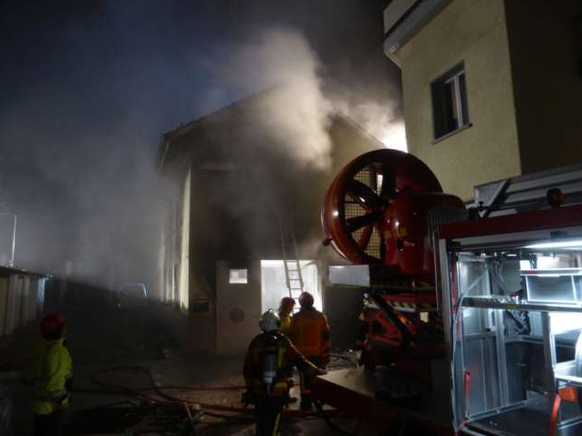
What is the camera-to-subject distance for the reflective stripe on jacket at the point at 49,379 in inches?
174

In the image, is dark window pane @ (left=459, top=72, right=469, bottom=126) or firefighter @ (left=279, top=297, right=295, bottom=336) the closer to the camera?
firefighter @ (left=279, top=297, right=295, bottom=336)

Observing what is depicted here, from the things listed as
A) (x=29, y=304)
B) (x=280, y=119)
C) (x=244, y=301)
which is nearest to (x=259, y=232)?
(x=244, y=301)

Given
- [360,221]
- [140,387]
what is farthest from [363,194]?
[140,387]

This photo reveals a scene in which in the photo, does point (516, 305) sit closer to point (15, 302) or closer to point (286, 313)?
point (286, 313)

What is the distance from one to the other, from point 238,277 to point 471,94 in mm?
7856

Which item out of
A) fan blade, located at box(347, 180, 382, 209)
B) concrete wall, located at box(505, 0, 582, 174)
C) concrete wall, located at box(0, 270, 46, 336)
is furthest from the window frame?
concrete wall, located at box(0, 270, 46, 336)

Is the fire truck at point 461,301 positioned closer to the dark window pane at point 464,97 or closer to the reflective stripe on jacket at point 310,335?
the reflective stripe on jacket at point 310,335

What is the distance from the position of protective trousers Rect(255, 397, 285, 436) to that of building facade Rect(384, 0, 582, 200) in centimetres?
495

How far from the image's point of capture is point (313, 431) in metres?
5.75

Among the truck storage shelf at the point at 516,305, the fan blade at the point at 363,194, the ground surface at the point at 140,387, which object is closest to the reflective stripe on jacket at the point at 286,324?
the ground surface at the point at 140,387

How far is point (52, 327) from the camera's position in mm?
4566

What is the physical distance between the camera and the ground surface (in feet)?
19.4

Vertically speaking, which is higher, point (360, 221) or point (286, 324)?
point (360, 221)

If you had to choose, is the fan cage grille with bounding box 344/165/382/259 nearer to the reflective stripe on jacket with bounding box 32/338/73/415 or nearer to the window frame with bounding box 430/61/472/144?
the window frame with bounding box 430/61/472/144
